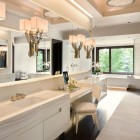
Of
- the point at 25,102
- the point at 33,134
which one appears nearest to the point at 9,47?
the point at 25,102

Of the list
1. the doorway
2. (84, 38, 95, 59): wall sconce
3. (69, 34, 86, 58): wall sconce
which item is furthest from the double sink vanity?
(84, 38, 95, 59): wall sconce

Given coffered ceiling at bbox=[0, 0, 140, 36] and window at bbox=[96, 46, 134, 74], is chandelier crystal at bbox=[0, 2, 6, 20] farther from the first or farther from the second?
window at bbox=[96, 46, 134, 74]

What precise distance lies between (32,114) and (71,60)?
8.38 feet

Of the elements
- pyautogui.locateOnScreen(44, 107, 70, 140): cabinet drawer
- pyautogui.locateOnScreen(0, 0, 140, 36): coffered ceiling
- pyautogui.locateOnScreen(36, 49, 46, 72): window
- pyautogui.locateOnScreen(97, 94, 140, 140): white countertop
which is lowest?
pyautogui.locateOnScreen(97, 94, 140, 140): white countertop

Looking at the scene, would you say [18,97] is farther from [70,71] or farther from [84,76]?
[84,76]

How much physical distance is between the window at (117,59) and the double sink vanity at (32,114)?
21.2ft

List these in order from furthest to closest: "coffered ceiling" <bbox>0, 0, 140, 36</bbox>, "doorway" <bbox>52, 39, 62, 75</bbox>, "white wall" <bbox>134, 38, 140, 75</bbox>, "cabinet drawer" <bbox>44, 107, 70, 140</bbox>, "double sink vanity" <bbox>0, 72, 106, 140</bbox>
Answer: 1. "white wall" <bbox>134, 38, 140, 75</bbox>
2. "doorway" <bbox>52, 39, 62, 75</bbox>
3. "coffered ceiling" <bbox>0, 0, 140, 36</bbox>
4. "cabinet drawer" <bbox>44, 107, 70, 140</bbox>
5. "double sink vanity" <bbox>0, 72, 106, 140</bbox>

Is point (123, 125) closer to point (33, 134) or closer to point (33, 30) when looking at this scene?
point (33, 134)

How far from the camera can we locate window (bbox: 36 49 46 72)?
269cm

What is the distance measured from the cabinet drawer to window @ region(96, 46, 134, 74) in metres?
Answer: 6.96

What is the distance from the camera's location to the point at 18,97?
218cm

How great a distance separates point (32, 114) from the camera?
5.54 feet

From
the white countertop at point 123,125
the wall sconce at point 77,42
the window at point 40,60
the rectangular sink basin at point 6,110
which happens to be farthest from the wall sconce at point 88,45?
the rectangular sink basin at point 6,110

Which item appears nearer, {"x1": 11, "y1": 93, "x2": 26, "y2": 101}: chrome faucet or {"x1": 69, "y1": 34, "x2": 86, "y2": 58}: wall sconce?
{"x1": 11, "y1": 93, "x2": 26, "y2": 101}: chrome faucet
